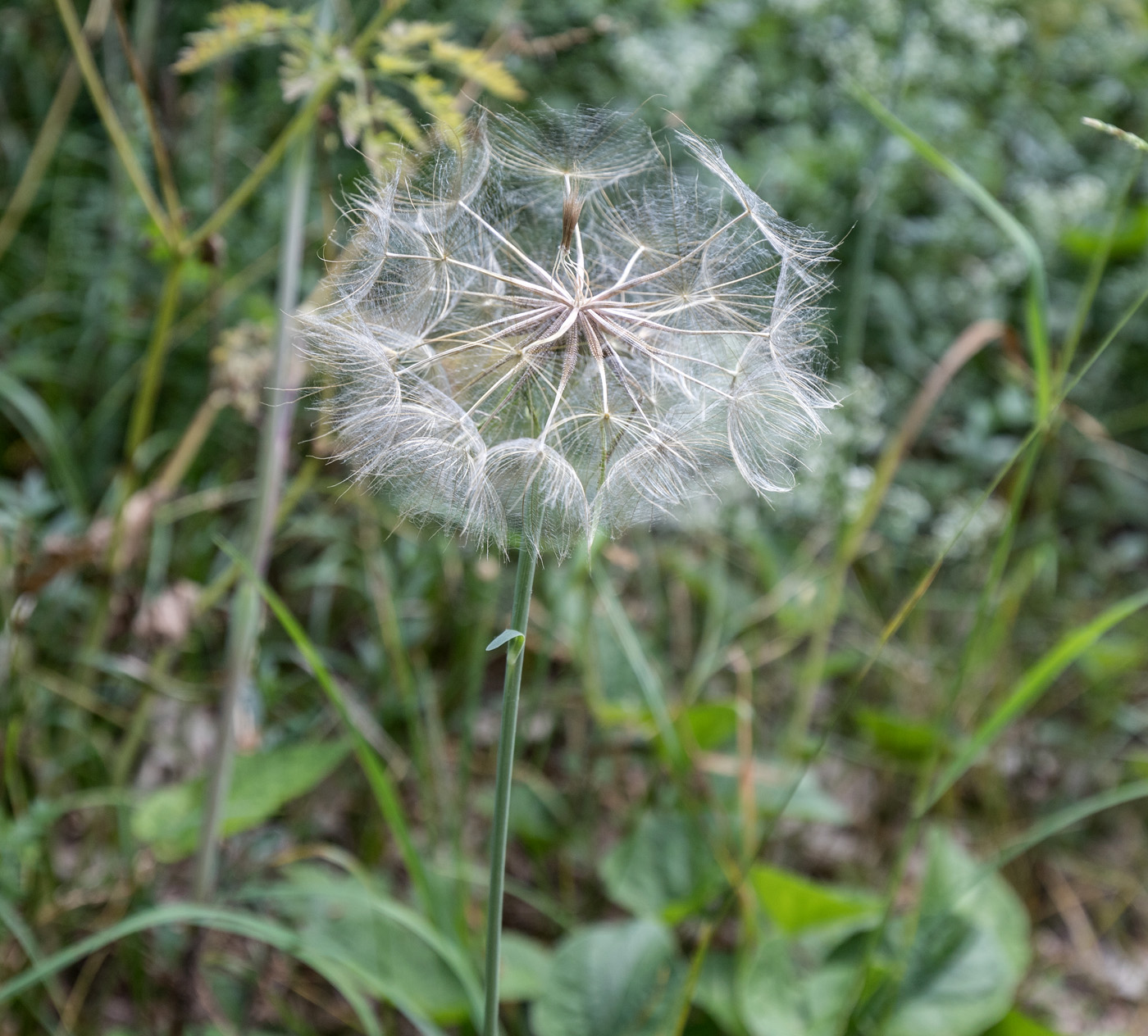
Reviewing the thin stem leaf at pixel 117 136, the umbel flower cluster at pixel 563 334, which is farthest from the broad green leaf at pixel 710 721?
the thin stem leaf at pixel 117 136

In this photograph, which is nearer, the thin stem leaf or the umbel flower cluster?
the umbel flower cluster

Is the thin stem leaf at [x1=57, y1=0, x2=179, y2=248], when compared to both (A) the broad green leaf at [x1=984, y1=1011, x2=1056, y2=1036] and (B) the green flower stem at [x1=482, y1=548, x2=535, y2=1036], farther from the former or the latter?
(A) the broad green leaf at [x1=984, y1=1011, x2=1056, y2=1036]

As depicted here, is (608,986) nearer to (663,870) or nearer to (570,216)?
(663,870)

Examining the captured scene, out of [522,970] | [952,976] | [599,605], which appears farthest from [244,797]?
[952,976]

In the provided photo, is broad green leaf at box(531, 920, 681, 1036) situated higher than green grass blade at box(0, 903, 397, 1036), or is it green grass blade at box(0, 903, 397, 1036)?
green grass blade at box(0, 903, 397, 1036)

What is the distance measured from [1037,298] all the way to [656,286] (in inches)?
25.0

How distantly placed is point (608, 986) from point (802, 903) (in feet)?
1.50

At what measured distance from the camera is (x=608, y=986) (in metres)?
1.62

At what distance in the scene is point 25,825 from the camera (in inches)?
60.8

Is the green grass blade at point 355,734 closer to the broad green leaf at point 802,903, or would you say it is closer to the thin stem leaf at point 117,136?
the thin stem leaf at point 117,136

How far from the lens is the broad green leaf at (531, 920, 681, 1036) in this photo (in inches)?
62.8

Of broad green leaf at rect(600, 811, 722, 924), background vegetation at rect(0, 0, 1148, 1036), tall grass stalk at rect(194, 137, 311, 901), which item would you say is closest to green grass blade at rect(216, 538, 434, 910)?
background vegetation at rect(0, 0, 1148, 1036)

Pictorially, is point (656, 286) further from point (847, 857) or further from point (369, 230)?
point (847, 857)

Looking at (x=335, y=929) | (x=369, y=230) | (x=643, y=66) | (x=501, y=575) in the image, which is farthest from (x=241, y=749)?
(x=643, y=66)
